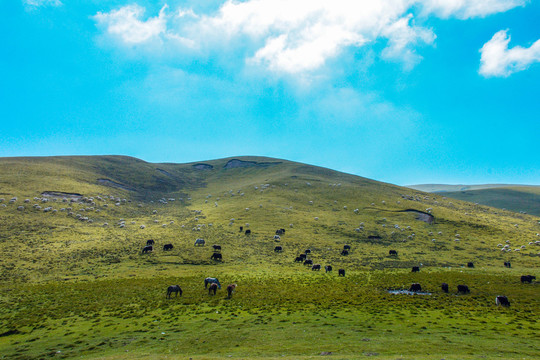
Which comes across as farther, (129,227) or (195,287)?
(129,227)

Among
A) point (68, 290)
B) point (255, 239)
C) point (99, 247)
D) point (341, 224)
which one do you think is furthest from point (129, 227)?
point (341, 224)

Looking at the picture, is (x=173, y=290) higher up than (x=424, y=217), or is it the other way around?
(x=424, y=217)

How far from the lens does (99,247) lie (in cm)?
5356

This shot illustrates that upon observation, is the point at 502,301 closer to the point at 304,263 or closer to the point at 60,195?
the point at 304,263

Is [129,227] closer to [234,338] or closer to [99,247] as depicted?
[99,247]

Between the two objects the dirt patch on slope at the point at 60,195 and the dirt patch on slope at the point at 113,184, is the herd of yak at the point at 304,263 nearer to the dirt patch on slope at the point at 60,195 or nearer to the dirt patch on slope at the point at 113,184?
the dirt patch on slope at the point at 60,195

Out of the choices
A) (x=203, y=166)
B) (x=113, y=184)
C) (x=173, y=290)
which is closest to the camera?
(x=173, y=290)

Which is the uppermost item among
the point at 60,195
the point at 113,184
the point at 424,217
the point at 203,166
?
the point at 203,166

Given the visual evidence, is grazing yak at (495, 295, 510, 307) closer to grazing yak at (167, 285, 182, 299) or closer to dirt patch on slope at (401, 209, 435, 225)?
grazing yak at (167, 285, 182, 299)

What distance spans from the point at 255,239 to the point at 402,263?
32.4 m

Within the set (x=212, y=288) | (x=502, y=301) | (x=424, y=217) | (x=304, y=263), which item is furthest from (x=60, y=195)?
(x=424, y=217)

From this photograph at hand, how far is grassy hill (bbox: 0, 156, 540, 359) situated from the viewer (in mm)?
18422

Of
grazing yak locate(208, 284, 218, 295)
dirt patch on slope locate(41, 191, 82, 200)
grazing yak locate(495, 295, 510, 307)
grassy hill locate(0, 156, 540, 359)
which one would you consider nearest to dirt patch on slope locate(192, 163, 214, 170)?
grassy hill locate(0, 156, 540, 359)

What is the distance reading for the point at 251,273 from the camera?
4250 centimetres
